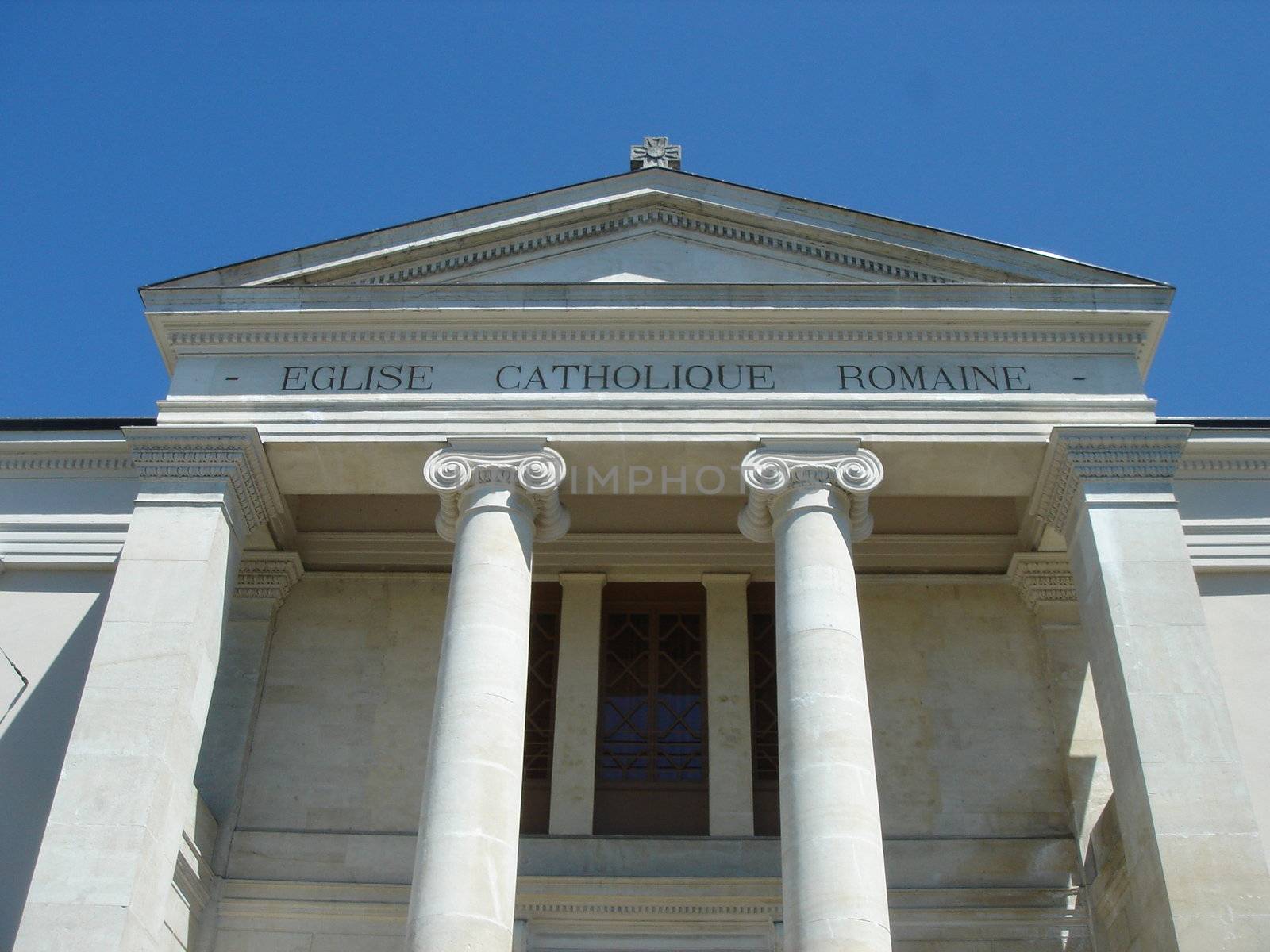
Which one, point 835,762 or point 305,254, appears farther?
point 305,254

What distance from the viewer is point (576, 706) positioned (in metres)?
20.9

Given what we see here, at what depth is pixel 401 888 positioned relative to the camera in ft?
62.5

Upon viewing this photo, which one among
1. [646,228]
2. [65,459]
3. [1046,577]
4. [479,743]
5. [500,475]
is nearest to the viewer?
[479,743]

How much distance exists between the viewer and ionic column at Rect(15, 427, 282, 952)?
15.1m

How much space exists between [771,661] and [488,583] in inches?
246

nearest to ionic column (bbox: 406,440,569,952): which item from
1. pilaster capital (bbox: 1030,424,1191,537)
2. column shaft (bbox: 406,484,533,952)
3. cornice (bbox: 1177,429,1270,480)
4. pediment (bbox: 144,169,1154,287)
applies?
column shaft (bbox: 406,484,533,952)

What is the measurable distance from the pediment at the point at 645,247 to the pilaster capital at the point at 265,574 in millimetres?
4403

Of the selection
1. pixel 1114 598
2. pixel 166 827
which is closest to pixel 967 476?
pixel 1114 598

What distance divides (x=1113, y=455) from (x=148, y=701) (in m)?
12.6

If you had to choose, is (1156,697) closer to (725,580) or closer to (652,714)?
(725,580)

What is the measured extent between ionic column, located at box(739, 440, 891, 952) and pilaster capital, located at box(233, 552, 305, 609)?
7742mm

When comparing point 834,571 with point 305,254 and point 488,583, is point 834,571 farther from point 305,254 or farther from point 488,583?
point 305,254

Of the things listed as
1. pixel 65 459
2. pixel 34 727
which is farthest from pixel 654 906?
pixel 65 459

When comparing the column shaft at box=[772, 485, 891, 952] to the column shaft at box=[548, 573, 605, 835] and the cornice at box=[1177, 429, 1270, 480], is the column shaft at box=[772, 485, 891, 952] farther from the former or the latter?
the cornice at box=[1177, 429, 1270, 480]
